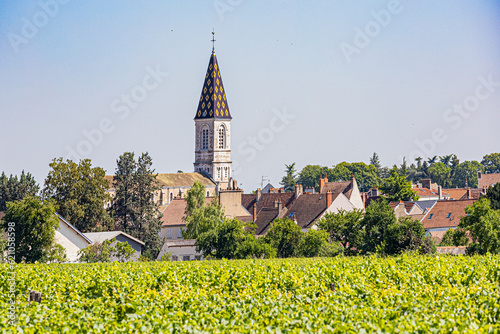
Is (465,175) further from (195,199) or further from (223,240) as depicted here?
(223,240)

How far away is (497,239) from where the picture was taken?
43.6 meters

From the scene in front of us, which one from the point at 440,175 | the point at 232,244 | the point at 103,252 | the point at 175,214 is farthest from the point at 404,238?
the point at 440,175

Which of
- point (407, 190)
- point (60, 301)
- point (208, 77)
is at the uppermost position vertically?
point (208, 77)

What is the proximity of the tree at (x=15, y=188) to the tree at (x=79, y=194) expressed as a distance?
22.9 meters

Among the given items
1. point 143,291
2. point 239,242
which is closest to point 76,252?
point 239,242

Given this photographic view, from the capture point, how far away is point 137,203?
237 feet

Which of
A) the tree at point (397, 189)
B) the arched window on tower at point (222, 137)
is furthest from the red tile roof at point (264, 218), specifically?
the arched window on tower at point (222, 137)

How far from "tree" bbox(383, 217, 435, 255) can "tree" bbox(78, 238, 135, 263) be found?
17461 mm

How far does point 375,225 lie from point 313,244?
4591 millimetres

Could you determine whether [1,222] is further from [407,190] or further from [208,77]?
[208,77]

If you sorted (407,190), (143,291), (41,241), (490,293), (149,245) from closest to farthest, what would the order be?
1. (490,293)
2. (143,291)
3. (41,241)
4. (149,245)
5. (407,190)

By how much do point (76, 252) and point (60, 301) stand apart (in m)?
34.8

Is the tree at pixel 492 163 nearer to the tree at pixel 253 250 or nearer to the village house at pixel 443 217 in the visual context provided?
the village house at pixel 443 217

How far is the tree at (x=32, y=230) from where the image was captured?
1874 inches
